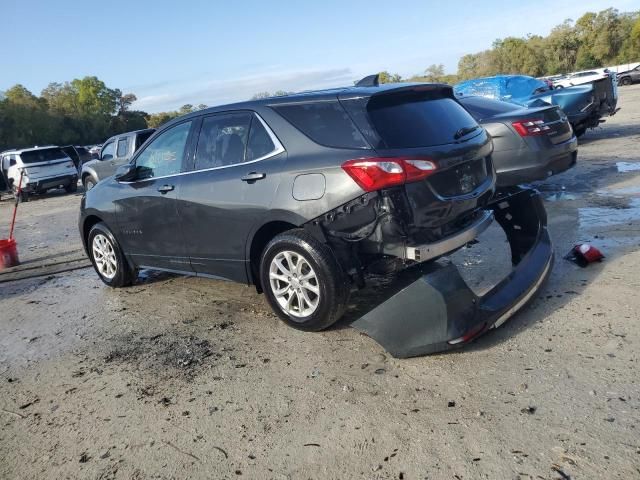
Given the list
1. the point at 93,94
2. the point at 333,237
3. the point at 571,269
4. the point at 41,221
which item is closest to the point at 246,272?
the point at 333,237

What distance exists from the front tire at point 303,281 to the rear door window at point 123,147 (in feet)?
35.0

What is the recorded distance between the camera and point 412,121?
4.05 metres

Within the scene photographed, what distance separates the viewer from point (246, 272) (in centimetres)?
464

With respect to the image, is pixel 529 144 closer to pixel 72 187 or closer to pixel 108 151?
pixel 108 151

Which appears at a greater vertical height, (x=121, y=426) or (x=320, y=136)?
(x=320, y=136)

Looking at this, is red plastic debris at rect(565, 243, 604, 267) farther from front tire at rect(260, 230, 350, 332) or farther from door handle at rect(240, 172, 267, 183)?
door handle at rect(240, 172, 267, 183)

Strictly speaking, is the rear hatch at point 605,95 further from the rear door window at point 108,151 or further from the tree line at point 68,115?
the tree line at point 68,115

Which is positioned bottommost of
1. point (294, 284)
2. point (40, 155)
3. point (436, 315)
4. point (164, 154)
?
point (436, 315)

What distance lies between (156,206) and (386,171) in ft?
8.45

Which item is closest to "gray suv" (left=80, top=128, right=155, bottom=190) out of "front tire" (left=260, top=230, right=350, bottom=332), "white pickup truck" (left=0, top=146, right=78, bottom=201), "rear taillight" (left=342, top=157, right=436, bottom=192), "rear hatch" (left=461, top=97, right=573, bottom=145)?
"white pickup truck" (left=0, top=146, right=78, bottom=201)

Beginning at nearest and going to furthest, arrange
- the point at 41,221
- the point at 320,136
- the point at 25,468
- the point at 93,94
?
Result: the point at 25,468 → the point at 320,136 → the point at 41,221 → the point at 93,94

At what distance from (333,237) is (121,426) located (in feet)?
6.02

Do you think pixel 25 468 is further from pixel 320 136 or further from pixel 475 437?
pixel 320 136

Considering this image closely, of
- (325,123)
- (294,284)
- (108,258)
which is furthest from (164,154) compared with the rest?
(294,284)
